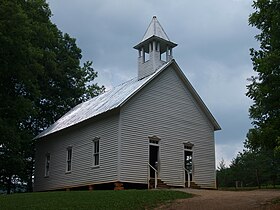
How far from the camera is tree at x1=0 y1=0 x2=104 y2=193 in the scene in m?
27.8

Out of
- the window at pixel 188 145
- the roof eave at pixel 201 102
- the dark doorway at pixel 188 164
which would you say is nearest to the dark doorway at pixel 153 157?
the window at pixel 188 145

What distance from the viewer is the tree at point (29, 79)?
2777 centimetres

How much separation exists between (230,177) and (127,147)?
949 inches

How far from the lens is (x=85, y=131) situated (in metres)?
29.0

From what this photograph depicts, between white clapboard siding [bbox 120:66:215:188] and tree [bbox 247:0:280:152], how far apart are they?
10.4m

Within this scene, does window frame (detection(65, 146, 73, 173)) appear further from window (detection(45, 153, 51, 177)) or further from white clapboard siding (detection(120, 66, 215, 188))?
white clapboard siding (detection(120, 66, 215, 188))

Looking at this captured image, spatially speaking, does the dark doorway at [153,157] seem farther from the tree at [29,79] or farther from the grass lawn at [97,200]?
the tree at [29,79]

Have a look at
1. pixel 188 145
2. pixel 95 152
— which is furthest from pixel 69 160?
pixel 188 145

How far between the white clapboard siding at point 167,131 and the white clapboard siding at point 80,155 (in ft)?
2.96

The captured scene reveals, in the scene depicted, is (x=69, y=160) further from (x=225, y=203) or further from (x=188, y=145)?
(x=225, y=203)

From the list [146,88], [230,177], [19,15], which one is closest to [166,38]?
[146,88]

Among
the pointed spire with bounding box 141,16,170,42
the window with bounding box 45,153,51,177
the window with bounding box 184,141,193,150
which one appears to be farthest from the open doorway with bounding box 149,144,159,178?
the window with bounding box 45,153,51,177

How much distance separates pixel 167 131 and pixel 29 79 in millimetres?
10379

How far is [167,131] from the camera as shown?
90.9ft
